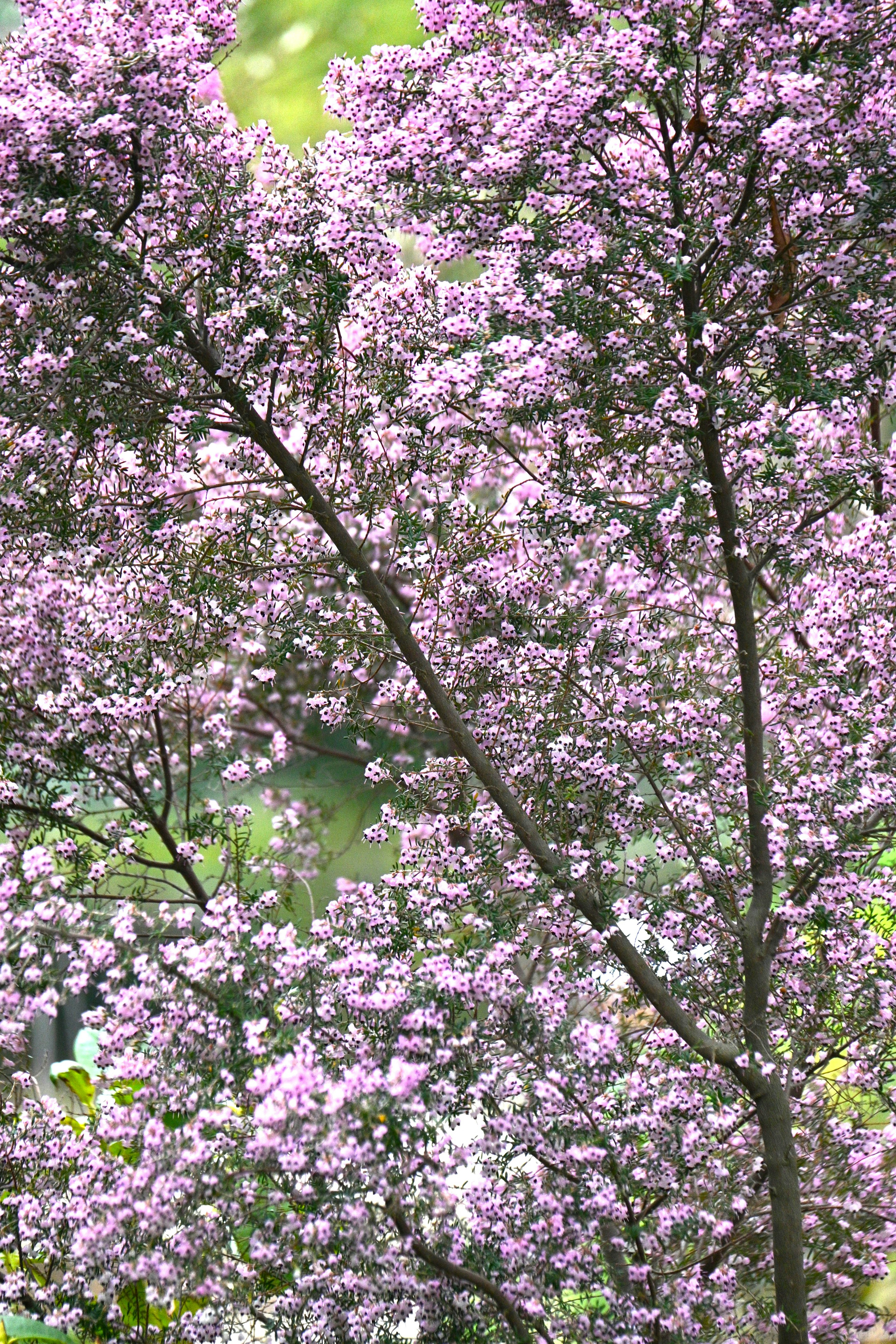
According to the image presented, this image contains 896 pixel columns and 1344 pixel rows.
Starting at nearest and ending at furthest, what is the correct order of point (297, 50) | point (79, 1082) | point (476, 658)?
1. point (476, 658)
2. point (79, 1082)
3. point (297, 50)

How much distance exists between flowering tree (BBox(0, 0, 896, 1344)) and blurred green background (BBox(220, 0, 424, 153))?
641cm

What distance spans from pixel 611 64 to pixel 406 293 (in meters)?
1.28

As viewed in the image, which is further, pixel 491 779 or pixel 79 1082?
pixel 79 1082

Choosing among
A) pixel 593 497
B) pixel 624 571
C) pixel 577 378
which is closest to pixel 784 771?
pixel 624 571

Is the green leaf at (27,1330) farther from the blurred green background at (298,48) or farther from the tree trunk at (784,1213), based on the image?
the blurred green background at (298,48)

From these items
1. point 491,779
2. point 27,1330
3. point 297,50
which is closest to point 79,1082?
point 27,1330

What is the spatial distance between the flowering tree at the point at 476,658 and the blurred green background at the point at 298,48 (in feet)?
21.0

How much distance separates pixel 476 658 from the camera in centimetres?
441

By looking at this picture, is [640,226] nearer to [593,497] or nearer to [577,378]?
[577,378]

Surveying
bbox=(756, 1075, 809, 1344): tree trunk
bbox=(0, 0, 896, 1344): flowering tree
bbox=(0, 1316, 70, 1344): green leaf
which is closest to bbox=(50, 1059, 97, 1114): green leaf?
bbox=(0, 0, 896, 1344): flowering tree

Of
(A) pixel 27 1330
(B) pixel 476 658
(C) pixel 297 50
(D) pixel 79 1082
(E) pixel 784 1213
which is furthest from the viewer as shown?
(C) pixel 297 50

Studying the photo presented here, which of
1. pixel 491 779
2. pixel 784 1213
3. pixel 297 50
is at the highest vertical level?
pixel 297 50

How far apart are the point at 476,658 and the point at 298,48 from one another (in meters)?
8.37

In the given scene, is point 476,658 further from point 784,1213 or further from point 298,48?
point 298,48
